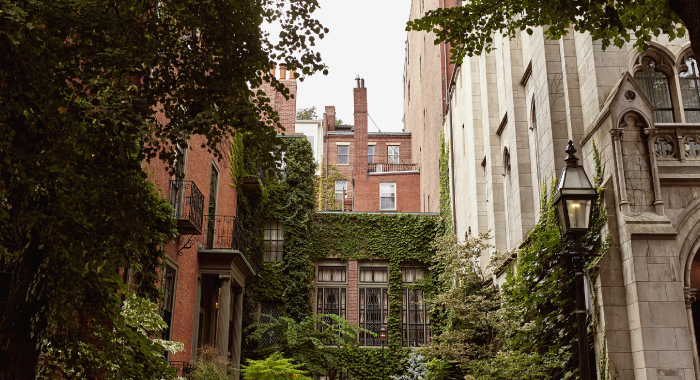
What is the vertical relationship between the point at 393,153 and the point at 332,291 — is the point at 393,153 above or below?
above

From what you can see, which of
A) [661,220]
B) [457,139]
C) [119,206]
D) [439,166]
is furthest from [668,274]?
[439,166]

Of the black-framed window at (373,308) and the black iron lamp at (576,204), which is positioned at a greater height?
the black-framed window at (373,308)

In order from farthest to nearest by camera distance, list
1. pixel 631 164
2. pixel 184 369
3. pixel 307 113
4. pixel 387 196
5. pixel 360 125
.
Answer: pixel 307 113
pixel 360 125
pixel 387 196
pixel 184 369
pixel 631 164

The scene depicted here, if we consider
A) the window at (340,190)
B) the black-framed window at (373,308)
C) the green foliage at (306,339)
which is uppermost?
the window at (340,190)

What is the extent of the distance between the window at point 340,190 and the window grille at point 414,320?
726 inches

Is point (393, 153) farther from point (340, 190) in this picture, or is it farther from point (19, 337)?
point (19, 337)

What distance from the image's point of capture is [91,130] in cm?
679

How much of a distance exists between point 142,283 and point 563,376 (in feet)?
27.7

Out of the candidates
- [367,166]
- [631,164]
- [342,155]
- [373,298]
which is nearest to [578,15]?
[631,164]

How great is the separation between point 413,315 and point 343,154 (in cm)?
2217

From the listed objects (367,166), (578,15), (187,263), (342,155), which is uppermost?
(342,155)

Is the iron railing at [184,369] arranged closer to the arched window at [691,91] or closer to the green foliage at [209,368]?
the green foliage at [209,368]

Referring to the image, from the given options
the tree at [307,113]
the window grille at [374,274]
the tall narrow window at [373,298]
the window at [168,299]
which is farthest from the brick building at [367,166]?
the window at [168,299]

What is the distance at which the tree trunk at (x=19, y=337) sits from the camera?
6250 mm
